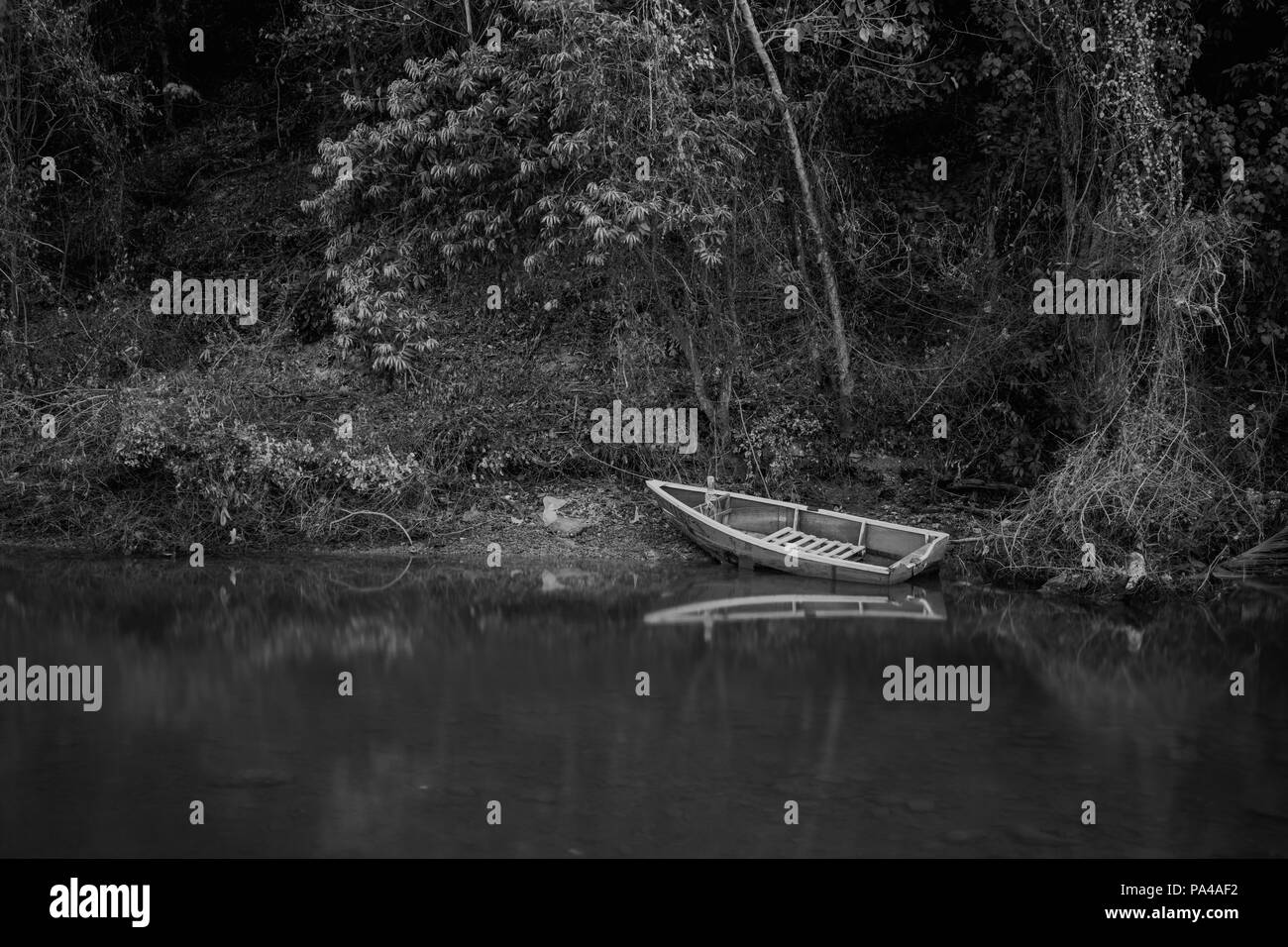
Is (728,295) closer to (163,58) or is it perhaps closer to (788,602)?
(788,602)

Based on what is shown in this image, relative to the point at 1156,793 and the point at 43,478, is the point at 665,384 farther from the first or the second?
the point at 1156,793

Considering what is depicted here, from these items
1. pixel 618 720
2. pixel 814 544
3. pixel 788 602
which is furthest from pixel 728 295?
pixel 618 720

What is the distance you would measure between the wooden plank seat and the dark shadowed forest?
1.10m

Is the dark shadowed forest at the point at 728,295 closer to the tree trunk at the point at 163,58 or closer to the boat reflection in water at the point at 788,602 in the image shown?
the boat reflection in water at the point at 788,602

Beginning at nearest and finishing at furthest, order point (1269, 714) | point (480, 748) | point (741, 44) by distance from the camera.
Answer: point (480, 748)
point (1269, 714)
point (741, 44)

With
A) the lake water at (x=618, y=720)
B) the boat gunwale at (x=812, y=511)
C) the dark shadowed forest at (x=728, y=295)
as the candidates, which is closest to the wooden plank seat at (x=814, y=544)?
the boat gunwale at (x=812, y=511)

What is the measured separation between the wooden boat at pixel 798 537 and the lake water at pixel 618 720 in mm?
328

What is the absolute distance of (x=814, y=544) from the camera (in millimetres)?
11766

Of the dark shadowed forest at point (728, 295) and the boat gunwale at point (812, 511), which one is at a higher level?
the dark shadowed forest at point (728, 295)

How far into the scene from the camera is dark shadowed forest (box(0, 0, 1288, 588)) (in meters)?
12.0

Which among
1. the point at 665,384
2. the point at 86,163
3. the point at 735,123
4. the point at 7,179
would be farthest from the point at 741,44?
the point at 86,163

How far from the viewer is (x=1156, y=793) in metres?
6.82

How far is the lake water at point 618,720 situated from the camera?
20.7ft
